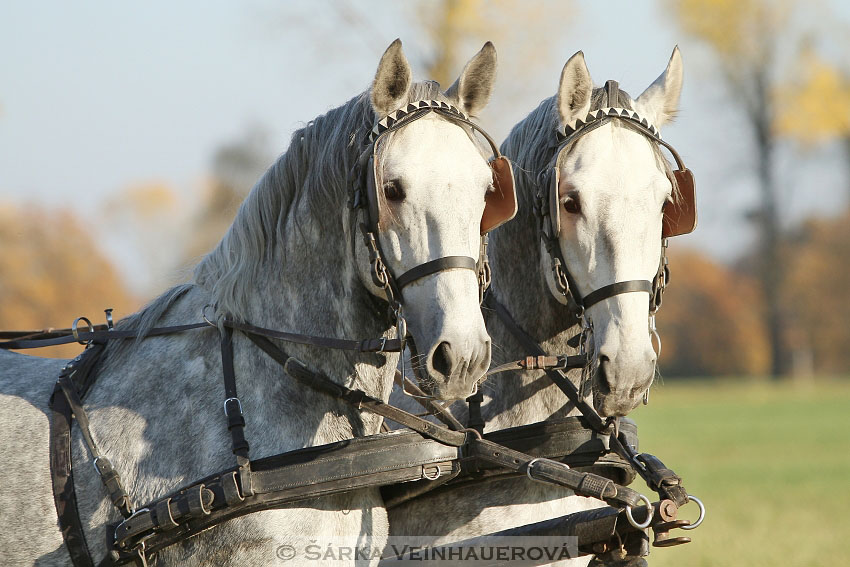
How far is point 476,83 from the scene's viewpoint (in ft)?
11.2

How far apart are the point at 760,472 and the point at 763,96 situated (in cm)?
2663

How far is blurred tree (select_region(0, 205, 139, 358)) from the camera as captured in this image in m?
18.0

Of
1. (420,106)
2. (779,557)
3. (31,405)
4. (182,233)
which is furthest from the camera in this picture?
(182,233)

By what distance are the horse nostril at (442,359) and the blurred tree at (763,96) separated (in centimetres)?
3459

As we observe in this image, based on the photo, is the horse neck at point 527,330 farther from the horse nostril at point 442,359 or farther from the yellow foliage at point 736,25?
the yellow foliage at point 736,25

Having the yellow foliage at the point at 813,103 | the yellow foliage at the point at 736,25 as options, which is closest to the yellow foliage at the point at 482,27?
the yellow foliage at the point at 736,25

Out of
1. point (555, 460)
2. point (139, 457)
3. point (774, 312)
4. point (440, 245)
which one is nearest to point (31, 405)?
point (139, 457)

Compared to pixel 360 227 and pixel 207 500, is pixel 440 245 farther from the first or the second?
pixel 207 500

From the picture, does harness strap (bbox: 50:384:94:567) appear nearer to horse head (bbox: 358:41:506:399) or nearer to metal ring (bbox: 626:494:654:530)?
horse head (bbox: 358:41:506:399)

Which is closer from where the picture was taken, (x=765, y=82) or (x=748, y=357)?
(x=765, y=82)

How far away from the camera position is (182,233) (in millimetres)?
47969

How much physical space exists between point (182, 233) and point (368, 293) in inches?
1831

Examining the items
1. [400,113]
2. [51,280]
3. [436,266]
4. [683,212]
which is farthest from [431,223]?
[51,280]

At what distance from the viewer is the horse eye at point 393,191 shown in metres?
3.02
